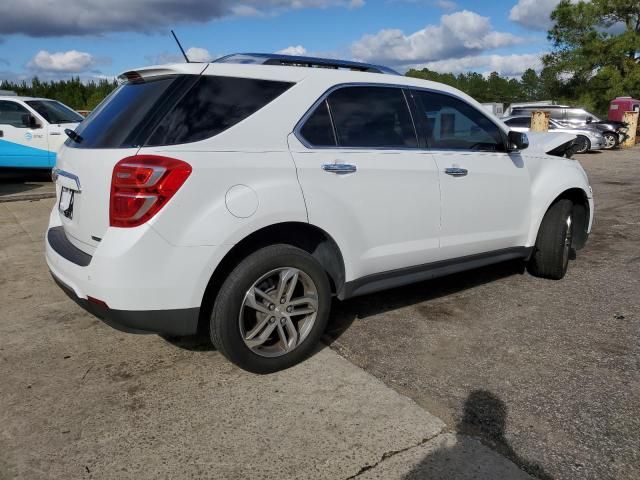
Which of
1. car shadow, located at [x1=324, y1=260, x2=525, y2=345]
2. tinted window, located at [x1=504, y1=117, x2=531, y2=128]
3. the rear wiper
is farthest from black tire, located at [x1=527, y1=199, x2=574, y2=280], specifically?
tinted window, located at [x1=504, y1=117, x2=531, y2=128]

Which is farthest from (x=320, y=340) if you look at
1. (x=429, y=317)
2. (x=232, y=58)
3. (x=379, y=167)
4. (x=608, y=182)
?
(x=608, y=182)

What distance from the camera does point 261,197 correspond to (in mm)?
3035

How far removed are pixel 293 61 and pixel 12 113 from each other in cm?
952

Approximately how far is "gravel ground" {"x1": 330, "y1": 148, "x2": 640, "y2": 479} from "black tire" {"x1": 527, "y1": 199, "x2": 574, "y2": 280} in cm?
16

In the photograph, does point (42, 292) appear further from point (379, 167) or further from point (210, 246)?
point (379, 167)

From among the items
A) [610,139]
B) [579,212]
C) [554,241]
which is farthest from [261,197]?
[610,139]

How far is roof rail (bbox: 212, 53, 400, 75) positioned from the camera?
3.41 metres

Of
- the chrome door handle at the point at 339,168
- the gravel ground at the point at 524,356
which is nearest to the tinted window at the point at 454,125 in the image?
the chrome door handle at the point at 339,168

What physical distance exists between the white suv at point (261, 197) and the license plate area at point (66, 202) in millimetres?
12

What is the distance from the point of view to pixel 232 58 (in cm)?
348

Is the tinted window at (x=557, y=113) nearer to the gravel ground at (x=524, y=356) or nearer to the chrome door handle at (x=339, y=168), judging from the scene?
the gravel ground at (x=524, y=356)

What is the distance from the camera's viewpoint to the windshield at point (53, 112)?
437 inches

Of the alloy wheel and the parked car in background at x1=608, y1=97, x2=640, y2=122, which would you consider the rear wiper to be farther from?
the parked car in background at x1=608, y1=97, x2=640, y2=122

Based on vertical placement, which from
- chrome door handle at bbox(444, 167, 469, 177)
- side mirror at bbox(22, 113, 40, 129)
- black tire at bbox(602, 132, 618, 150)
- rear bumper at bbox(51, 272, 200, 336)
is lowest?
black tire at bbox(602, 132, 618, 150)
